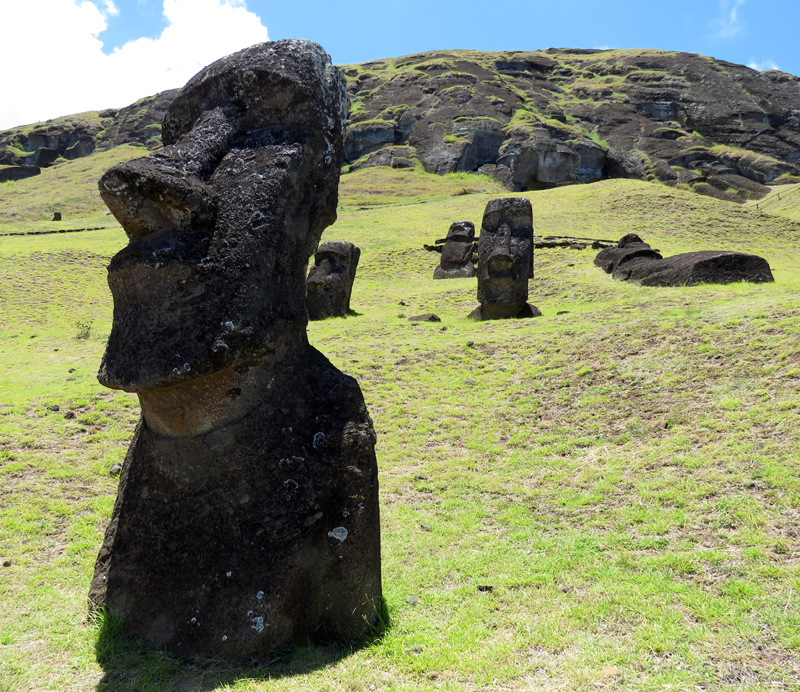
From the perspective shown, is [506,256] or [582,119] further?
[582,119]

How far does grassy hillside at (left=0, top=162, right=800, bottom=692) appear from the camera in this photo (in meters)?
3.35

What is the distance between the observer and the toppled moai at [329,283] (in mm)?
17906

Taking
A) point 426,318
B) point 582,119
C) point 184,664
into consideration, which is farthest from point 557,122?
point 184,664

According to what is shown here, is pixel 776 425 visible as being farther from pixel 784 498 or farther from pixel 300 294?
pixel 300 294

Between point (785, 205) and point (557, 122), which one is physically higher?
point (557, 122)

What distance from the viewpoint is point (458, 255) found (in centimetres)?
2506

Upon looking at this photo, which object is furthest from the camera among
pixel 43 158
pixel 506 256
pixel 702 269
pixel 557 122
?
pixel 43 158

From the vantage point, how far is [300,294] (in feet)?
13.7

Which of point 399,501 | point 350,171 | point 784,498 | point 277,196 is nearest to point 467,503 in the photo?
point 399,501

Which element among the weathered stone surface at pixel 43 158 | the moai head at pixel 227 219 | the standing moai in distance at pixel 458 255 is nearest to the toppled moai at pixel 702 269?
the standing moai in distance at pixel 458 255

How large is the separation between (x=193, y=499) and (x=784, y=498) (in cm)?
488

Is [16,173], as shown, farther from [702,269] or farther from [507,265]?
[702,269]

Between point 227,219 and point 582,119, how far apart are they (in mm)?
100182

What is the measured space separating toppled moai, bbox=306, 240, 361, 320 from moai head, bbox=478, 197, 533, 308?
4.35m
